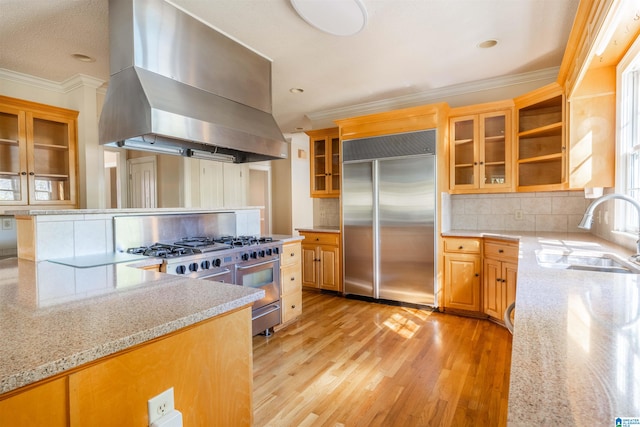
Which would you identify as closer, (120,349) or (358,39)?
(120,349)

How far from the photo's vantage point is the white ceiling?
223cm

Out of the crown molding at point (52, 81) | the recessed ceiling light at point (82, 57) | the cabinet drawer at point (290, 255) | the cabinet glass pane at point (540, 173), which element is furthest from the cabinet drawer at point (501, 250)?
the crown molding at point (52, 81)

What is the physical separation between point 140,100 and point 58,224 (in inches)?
37.1

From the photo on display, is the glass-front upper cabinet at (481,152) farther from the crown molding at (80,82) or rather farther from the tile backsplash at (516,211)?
the crown molding at (80,82)

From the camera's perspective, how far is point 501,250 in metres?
3.08

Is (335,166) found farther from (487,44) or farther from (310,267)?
(487,44)

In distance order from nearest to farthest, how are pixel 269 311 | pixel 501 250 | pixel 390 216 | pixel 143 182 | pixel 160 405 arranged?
pixel 160 405, pixel 269 311, pixel 501 250, pixel 390 216, pixel 143 182

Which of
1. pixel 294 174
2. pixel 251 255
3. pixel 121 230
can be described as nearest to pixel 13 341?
pixel 121 230

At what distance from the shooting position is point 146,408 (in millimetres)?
900

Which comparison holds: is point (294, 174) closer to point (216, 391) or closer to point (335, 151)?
point (335, 151)

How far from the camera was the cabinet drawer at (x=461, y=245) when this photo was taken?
3.36 m

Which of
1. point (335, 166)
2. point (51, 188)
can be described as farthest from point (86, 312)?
point (335, 166)

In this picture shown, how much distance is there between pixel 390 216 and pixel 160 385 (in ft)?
10.3

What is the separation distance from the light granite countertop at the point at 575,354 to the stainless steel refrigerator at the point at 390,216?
7.78 ft
